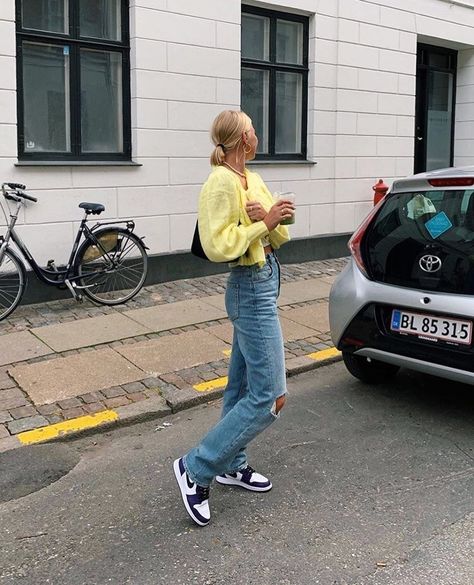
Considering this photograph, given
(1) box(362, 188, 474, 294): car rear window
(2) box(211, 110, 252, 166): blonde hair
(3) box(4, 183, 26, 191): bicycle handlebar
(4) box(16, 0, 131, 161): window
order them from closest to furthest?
(2) box(211, 110, 252, 166): blonde hair, (1) box(362, 188, 474, 294): car rear window, (3) box(4, 183, 26, 191): bicycle handlebar, (4) box(16, 0, 131, 161): window

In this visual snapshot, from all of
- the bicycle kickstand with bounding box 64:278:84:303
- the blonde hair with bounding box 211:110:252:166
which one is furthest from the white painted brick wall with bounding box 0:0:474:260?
the blonde hair with bounding box 211:110:252:166

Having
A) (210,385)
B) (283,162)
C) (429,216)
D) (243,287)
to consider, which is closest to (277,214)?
(243,287)

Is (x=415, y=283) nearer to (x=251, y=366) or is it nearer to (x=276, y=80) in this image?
(x=251, y=366)

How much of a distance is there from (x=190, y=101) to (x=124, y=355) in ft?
13.0

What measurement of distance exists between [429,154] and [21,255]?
8.38 meters

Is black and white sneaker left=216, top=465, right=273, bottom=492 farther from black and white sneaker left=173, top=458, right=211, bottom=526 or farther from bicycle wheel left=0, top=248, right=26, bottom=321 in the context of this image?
bicycle wheel left=0, top=248, right=26, bottom=321

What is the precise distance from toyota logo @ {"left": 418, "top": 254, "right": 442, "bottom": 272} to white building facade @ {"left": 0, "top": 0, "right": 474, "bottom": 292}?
454 cm

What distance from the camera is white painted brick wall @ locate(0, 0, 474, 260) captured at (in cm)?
763

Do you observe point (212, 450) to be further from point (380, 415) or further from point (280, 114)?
point (280, 114)

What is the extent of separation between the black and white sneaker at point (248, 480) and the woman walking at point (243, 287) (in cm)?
36

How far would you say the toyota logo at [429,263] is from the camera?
4.28m

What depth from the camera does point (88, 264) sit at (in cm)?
737

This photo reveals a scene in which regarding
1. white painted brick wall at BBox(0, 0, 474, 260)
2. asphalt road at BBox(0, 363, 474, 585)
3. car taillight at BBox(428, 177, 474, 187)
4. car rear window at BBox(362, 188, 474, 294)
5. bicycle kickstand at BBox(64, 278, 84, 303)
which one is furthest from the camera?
white painted brick wall at BBox(0, 0, 474, 260)

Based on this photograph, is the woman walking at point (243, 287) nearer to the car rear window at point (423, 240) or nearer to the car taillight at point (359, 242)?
the car rear window at point (423, 240)
